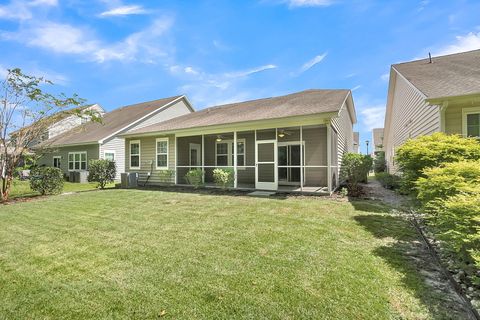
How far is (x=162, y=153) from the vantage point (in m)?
13.2

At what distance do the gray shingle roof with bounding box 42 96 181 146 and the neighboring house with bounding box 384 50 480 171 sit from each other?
18.4 meters

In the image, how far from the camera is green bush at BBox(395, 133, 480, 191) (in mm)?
5246

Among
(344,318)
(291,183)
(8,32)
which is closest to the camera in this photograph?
(344,318)

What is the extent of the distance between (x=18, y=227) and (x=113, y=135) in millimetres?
13585

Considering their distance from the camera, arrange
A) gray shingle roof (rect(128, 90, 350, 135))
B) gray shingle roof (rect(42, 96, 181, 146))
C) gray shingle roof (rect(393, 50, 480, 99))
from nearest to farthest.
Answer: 1. gray shingle roof (rect(393, 50, 480, 99))
2. gray shingle roof (rect(128, 90, 350, 135))
3. gray shingle roof (rect(42, 96, 181, 146))

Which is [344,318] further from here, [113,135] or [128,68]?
[113,135]

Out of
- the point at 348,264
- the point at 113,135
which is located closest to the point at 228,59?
the point at 113,135

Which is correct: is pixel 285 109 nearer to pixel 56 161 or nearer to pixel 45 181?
pixel 45 181

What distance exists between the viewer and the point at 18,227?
5688 millimetres

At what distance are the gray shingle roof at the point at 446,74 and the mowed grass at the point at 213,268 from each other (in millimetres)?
4791

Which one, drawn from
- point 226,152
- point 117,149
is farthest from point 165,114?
point 226,152

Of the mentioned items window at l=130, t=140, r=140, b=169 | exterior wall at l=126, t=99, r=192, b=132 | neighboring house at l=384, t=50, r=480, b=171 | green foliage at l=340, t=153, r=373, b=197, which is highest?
exterior wall at l=126, t=99, r=192, b=132

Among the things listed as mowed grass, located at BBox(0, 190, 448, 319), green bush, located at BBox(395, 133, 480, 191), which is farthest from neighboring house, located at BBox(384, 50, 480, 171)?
mowed grass, located at BBox(0, 190, 448, 319)

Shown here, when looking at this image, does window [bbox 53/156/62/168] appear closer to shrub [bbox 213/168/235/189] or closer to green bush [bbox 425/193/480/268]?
shrub [bbox 213/168/235/189]
